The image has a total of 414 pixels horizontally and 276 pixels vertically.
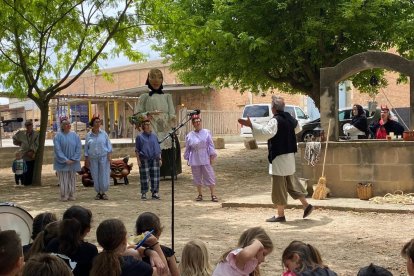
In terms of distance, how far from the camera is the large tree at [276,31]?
1518 cm

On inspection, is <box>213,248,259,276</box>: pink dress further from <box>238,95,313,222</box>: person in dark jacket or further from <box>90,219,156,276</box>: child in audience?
<box>238,95,313,222</box>: person in dark jacket

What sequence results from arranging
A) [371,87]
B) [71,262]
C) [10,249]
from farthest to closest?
[371,87], [71,262], [10,249]

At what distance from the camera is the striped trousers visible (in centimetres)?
1205

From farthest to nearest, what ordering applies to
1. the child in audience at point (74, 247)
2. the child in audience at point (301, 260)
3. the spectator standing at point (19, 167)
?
the spectator standing at point (19, 167) → the child in audience at point (74, 247) → the child in audience at point (301, 260)

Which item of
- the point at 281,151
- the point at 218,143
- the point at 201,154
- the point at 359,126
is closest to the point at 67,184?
the point at 201,154

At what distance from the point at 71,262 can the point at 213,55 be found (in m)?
13.1

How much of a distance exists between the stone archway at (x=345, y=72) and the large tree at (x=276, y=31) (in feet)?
12.8

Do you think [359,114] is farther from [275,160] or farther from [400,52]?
[275,160]

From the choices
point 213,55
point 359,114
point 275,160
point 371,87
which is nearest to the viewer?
point 275,160

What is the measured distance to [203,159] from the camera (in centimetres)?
1159

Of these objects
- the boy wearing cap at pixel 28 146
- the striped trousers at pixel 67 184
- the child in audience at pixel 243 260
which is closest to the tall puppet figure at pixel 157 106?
the striped trousers at pixel 67 184

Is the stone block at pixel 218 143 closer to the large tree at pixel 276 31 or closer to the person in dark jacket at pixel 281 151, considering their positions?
the large tree at pixel 276 31

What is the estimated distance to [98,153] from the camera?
12.0m

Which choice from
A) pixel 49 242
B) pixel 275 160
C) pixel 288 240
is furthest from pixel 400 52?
pixel 49 242
